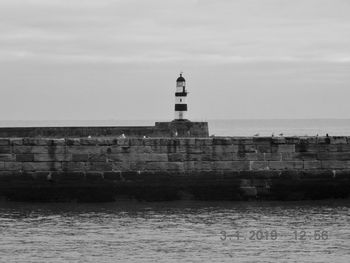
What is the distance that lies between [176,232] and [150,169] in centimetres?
370

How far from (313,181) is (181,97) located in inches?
406

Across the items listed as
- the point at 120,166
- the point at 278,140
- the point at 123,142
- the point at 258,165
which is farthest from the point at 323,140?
the point at 120,166

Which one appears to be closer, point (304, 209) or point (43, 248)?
point (43, 248)

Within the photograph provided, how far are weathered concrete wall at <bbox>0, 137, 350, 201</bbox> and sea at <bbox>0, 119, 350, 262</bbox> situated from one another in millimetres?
308

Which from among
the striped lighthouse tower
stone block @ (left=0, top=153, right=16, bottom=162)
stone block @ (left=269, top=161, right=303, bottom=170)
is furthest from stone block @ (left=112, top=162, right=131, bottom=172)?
the striped lighthouse tower

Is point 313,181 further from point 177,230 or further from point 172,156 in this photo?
point 177,230

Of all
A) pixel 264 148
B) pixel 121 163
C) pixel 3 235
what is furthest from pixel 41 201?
pixel 264 148

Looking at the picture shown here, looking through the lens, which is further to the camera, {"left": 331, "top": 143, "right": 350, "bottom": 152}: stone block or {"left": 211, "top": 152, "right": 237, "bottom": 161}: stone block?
{"left": 331, "top": 143, "right": 350, "bottom": 152}: stone block

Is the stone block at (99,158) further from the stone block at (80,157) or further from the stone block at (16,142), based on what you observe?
the stone block at (16,142)

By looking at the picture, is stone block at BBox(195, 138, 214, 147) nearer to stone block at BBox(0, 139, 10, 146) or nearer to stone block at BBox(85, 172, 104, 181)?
→ stone block at BBox(85, 172, 104, 181)

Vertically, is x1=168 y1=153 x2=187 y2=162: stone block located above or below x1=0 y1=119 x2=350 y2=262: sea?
above

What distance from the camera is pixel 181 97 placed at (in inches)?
1171

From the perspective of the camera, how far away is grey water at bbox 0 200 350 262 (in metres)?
14.6

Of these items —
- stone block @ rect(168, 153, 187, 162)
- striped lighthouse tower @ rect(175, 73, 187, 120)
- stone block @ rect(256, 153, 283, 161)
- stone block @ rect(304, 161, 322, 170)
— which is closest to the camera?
stone block @ rect(168, 153, 187, 162)
